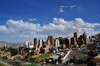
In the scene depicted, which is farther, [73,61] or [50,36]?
[50,36]

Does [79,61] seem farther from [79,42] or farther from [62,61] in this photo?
[79,42]

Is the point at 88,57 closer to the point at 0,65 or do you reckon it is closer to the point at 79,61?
the point at 79,61

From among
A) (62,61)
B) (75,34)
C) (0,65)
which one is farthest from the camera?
(75,34)

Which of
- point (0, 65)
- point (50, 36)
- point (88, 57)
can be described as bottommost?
point (0, 65)

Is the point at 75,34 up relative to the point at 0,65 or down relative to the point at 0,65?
up

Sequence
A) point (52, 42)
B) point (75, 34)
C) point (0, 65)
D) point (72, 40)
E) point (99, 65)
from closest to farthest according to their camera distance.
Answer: point (99, 65) < point (0, 65) < point (72, 40) < point (52, 42) < point (75, 34)

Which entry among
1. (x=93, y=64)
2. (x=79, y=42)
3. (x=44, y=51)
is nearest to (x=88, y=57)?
(x=93, y=64)

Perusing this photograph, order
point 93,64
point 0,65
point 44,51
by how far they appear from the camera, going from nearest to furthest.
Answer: point 93,64, point 0,65, point 44,51

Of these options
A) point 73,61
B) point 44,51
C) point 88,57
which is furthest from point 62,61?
point 44,51

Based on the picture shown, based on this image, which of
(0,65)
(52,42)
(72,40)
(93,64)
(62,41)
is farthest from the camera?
(62,41)
